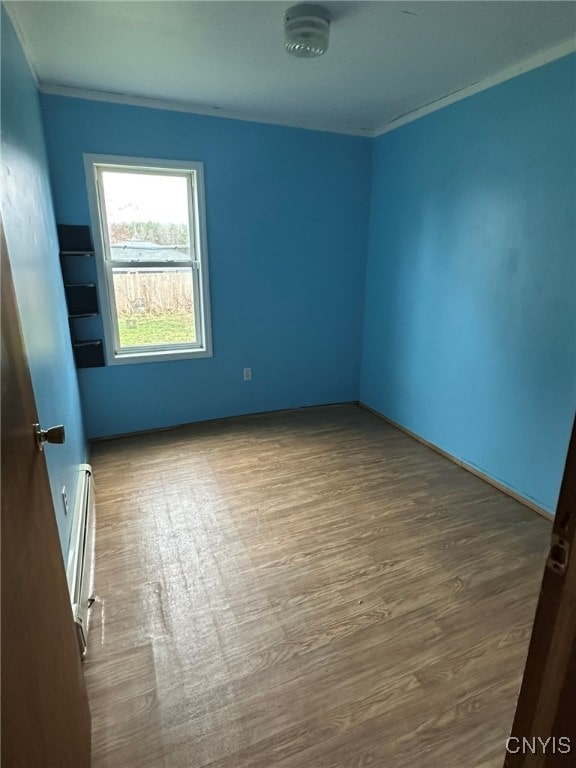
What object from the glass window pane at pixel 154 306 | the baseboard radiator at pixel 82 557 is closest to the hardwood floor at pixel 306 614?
the baseboard radiator at pixel 82 557

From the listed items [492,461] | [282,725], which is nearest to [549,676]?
[282,725]

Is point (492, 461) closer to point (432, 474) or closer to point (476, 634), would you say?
point (432, 474)

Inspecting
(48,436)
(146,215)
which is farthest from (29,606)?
(146,215)

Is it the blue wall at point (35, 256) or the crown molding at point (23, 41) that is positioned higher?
the crown molding at point (23, 41)

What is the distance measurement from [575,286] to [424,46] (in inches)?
54.3

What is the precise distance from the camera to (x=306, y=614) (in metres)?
1.68

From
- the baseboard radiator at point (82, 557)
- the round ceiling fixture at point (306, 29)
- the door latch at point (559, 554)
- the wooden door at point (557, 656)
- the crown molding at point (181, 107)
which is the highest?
the crown molding at point (181, 107)

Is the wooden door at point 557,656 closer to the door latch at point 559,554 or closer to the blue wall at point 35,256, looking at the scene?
the door latch at point 559,554

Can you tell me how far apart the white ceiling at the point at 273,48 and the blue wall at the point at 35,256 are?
0.27 m

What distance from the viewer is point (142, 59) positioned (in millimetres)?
2143

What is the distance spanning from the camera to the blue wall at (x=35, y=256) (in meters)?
1.44

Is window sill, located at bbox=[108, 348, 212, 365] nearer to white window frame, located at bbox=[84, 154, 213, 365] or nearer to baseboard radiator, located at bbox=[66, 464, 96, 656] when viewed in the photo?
white window frame, located at bbox=[84, 154, 213, 365]

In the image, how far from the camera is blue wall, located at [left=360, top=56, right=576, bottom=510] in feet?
6.94

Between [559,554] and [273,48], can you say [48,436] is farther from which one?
[273,48]
